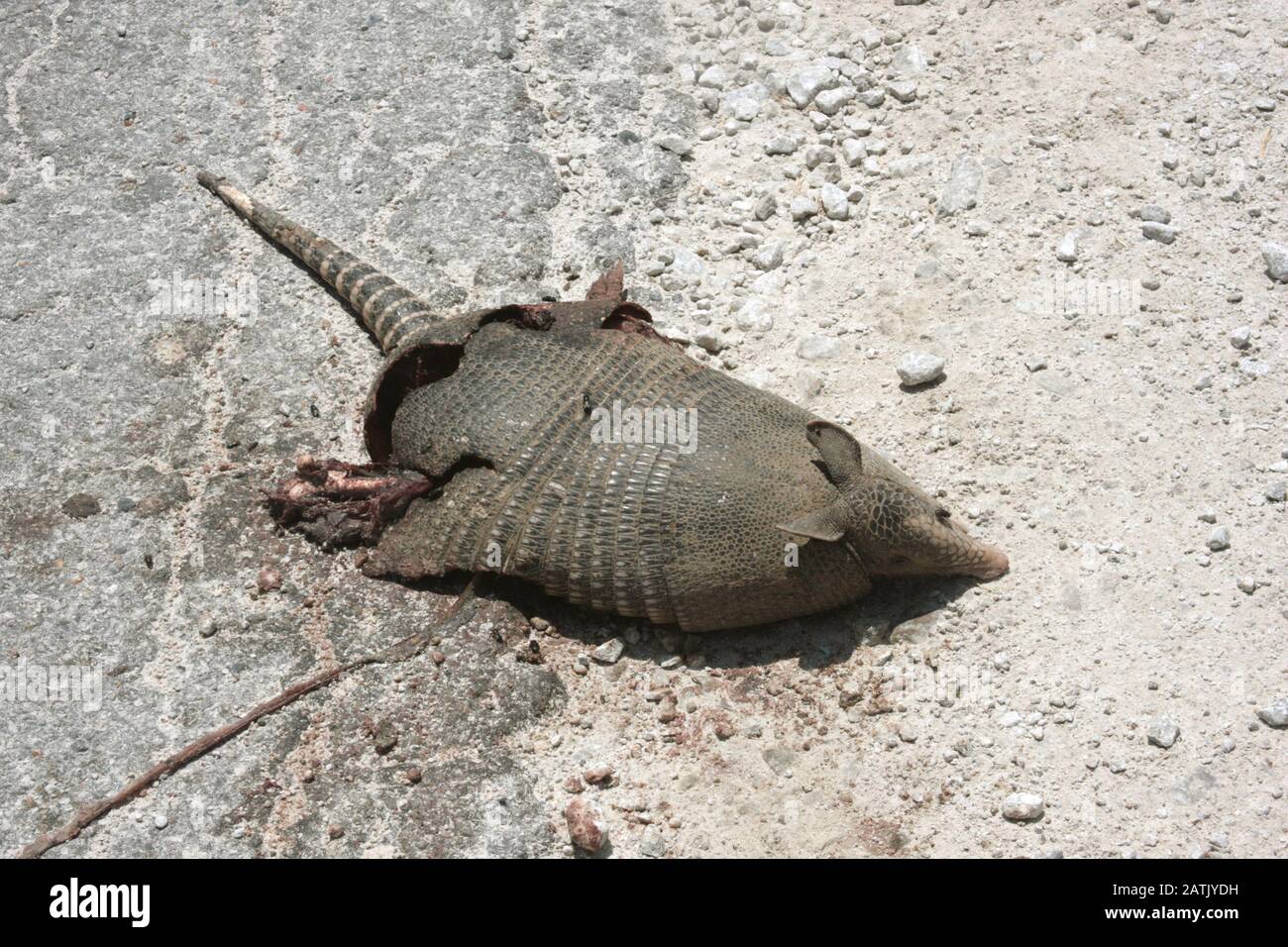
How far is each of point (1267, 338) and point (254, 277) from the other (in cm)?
556

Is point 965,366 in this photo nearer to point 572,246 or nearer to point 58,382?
point 572,246

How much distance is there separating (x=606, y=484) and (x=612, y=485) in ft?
0.10

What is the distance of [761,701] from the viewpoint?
5.45 metres

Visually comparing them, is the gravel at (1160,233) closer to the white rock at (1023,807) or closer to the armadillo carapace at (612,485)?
the armadillo carapace at (612,485)

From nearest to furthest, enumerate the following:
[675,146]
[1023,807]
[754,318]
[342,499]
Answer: [1023,807], [342,499], [754,318], [675,146]

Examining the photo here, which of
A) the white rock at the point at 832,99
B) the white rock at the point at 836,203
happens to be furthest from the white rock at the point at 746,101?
the white rock at the point at 836,203

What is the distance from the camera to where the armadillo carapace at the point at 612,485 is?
Answer: 17.3 feet

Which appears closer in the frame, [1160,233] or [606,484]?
[606,484]

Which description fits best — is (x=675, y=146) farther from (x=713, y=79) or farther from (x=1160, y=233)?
(x=1160, y=233)

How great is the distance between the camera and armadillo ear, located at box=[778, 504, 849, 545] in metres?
5.07

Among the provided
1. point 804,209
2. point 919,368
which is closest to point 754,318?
point 804,209

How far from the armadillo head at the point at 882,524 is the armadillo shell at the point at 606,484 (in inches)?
4.2

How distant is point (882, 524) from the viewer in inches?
202

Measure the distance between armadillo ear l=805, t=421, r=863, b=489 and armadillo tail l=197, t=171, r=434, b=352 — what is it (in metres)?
2.44
